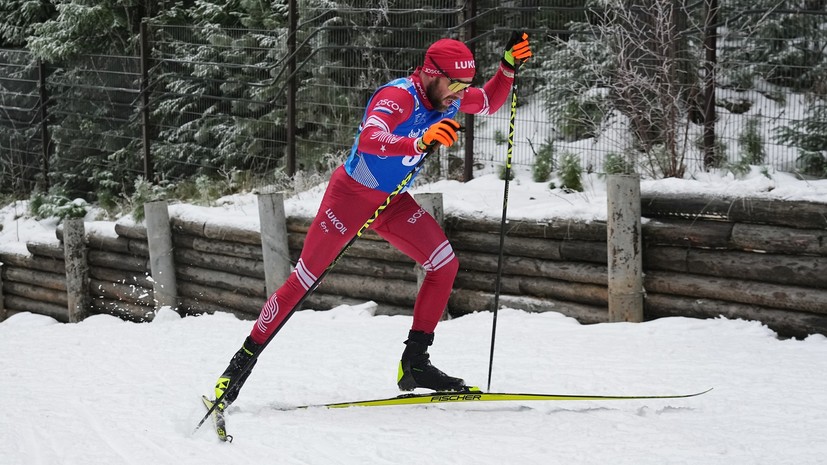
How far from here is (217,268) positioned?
898 cm

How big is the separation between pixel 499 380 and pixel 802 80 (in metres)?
5.82

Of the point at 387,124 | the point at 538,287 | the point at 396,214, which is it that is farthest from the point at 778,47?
the point at 387,124

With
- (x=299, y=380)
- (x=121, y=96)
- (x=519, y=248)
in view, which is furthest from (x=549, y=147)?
(x=121, y=96)

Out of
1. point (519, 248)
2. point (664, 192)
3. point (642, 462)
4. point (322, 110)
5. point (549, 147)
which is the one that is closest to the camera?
point (642, 462)

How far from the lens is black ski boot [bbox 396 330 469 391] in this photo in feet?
16.8

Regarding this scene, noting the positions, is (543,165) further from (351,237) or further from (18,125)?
(18,125)

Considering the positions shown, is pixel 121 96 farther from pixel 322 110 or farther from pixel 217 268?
pixel 217 268

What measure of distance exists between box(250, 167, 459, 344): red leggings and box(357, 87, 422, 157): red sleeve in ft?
1.28

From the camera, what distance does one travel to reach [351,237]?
5051mm

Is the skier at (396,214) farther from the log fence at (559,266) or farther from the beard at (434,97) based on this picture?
the log fence at (559,266)

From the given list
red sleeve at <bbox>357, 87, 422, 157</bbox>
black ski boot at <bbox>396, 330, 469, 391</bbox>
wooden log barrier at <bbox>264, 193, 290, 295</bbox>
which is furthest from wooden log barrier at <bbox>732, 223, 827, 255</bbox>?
wooden log barrier at <bbox>264, 193, 290, 295</bbox>

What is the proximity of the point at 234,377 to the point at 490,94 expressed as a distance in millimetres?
2334

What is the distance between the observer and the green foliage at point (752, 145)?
26.2 ft

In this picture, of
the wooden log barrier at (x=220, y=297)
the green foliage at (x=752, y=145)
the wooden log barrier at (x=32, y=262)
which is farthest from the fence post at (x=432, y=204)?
the wooden log barrier at (x=32, y=262)
